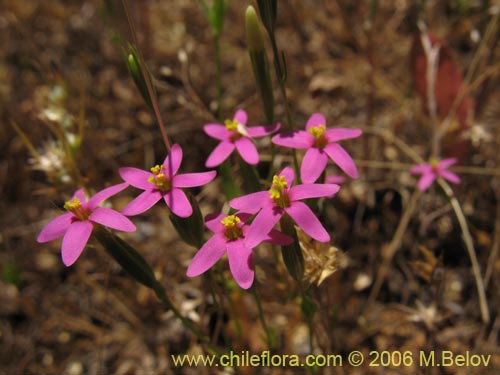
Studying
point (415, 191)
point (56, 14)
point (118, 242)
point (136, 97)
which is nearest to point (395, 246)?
point (415, 191)

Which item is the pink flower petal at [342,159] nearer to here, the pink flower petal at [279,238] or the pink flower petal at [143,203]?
the pink flower petal at [279,238]

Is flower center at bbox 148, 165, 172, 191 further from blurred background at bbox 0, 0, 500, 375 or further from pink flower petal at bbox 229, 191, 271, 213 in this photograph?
blurred background at bbox 0, 0, 500, 375

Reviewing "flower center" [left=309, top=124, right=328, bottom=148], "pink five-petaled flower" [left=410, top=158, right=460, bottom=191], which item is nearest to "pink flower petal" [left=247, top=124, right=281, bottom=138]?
"flower center" [left=309, top=124, right=328, bottom=148]

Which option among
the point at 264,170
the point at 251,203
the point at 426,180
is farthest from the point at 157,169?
the point at 264,170

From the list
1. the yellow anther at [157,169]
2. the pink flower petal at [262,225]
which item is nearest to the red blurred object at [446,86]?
the pink flower petal at [262,225]

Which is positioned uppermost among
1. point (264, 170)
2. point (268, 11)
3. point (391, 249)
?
point (268, 11)

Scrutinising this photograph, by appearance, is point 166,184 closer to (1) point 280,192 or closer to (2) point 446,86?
(1) point 280,192

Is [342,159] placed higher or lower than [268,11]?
lower
